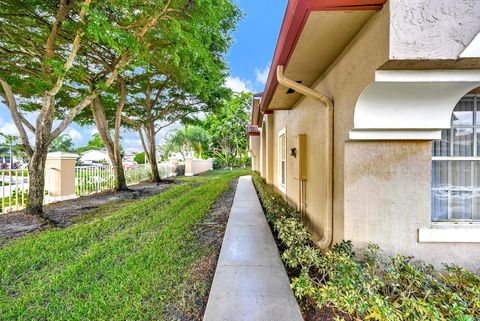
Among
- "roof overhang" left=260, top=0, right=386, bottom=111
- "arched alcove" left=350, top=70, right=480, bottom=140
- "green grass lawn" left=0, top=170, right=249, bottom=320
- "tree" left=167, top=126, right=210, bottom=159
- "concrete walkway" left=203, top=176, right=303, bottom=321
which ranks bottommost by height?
"green grass lawn" left=0, top=170, right=249, bottom=320

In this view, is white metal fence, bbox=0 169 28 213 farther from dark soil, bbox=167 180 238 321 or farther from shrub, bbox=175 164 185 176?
shrub, bbox=175 164 185 176

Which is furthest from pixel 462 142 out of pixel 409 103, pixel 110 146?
pixel 110 146

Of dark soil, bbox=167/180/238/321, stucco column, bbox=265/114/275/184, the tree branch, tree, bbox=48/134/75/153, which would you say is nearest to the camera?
dark soil, bbox=167/180/238/321

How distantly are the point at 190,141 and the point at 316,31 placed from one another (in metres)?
28.9

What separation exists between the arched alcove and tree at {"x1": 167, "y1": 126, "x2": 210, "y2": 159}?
1099 inches

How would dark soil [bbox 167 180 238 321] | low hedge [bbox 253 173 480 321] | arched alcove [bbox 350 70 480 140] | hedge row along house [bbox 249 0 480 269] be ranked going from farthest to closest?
dark soil [bbox 167 180 238 321] → arched alcove [bbox 350 70 480 140] → hedge row along house [bbox 249 0 480 269] → low hedge [bbox 253 173 480 321]

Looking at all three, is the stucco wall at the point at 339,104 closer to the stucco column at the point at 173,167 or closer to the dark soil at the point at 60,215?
the dark soil at the point at 60,215

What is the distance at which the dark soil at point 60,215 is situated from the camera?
5.09 meters

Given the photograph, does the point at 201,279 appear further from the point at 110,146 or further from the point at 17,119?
the point at 110,146

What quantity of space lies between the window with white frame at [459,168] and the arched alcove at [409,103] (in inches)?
16.4

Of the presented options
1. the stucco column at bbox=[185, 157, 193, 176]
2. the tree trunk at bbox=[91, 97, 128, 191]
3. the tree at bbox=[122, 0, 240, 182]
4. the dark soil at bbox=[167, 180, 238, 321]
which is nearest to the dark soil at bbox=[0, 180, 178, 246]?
the tree trunk at bbox=[91, 97, 128, 191]

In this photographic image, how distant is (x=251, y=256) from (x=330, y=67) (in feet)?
9.70

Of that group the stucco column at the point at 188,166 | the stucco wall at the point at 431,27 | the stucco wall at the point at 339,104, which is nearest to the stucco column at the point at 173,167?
the stucco column at the point at 188,166

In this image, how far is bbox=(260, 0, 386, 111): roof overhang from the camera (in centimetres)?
188
